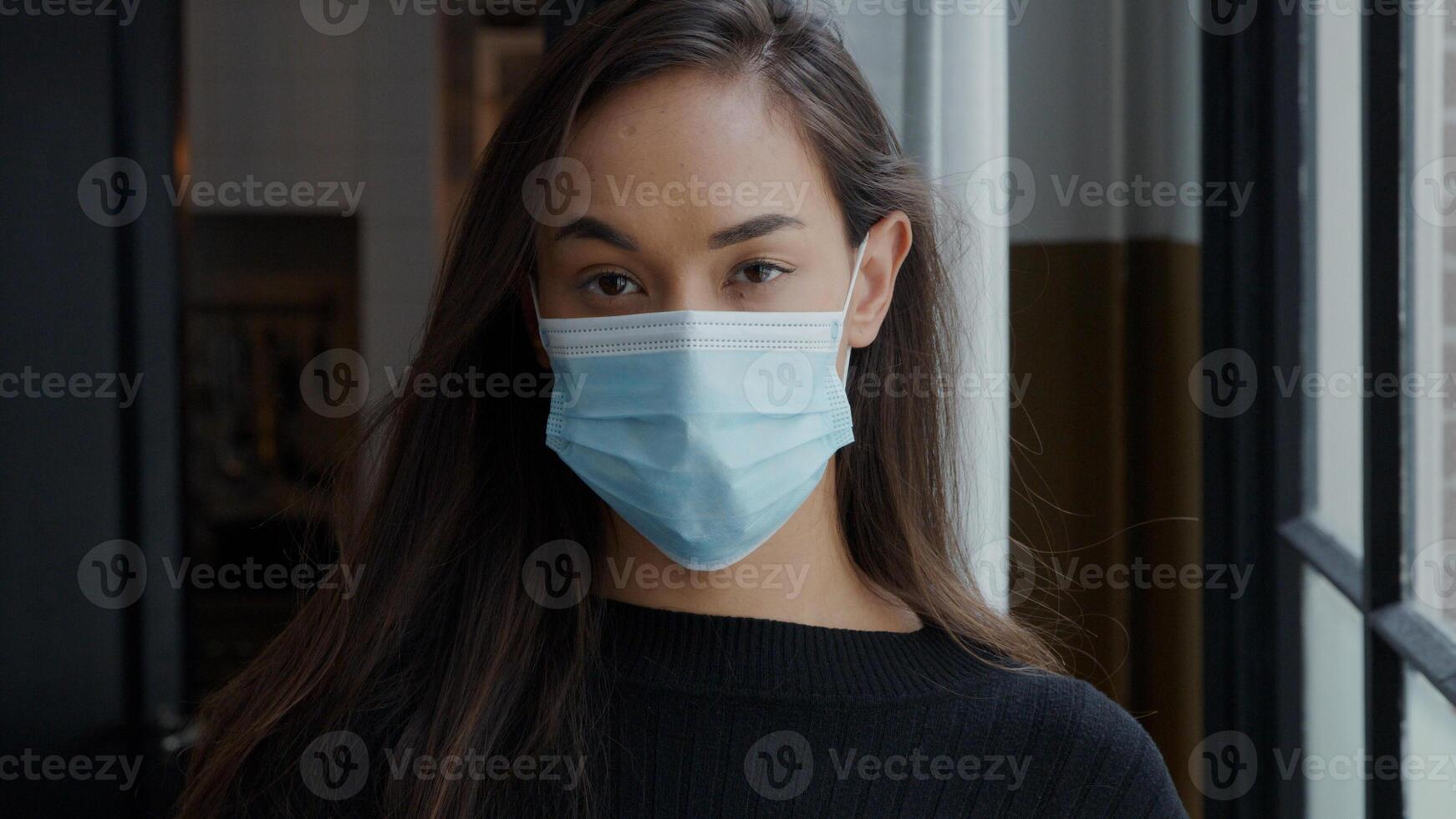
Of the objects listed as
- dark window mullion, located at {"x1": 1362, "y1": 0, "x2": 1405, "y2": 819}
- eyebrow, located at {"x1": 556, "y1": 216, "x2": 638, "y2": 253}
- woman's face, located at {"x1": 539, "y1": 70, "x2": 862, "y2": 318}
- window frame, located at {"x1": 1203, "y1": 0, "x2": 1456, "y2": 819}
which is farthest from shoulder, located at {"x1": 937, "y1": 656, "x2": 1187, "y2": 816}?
window frame, located at {"x1": 1203, "y1": 0, "x2": 1456, "y2": 819}

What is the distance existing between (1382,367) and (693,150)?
3.17ft

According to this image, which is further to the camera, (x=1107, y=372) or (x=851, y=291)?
(x=1107, y=372)

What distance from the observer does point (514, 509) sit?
49.9 inches

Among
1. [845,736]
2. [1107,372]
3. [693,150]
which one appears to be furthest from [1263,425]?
[693,150]

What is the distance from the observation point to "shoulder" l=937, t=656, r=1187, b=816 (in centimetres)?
109

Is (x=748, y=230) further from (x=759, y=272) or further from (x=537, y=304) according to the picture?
(x=537, y=304)

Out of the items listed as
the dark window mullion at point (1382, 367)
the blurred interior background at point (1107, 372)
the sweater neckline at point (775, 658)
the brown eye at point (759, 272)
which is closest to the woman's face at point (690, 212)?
the brown eye at point (759, 272)

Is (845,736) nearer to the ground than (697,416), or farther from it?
nearer to the ground

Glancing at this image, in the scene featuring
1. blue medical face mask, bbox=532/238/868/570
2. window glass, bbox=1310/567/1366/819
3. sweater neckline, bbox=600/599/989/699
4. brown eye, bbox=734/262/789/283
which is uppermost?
brown eye, bbox=734/262/789/283

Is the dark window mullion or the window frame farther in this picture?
the window frame

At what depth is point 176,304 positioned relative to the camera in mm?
1940

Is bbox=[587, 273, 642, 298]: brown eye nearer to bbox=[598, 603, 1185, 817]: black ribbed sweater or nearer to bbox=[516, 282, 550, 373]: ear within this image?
bbox=[516, 282, 550, 373]: ear

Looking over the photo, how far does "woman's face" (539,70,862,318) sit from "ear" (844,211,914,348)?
8cm

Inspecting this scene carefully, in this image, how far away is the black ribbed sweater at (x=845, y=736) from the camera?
42.2 inches
